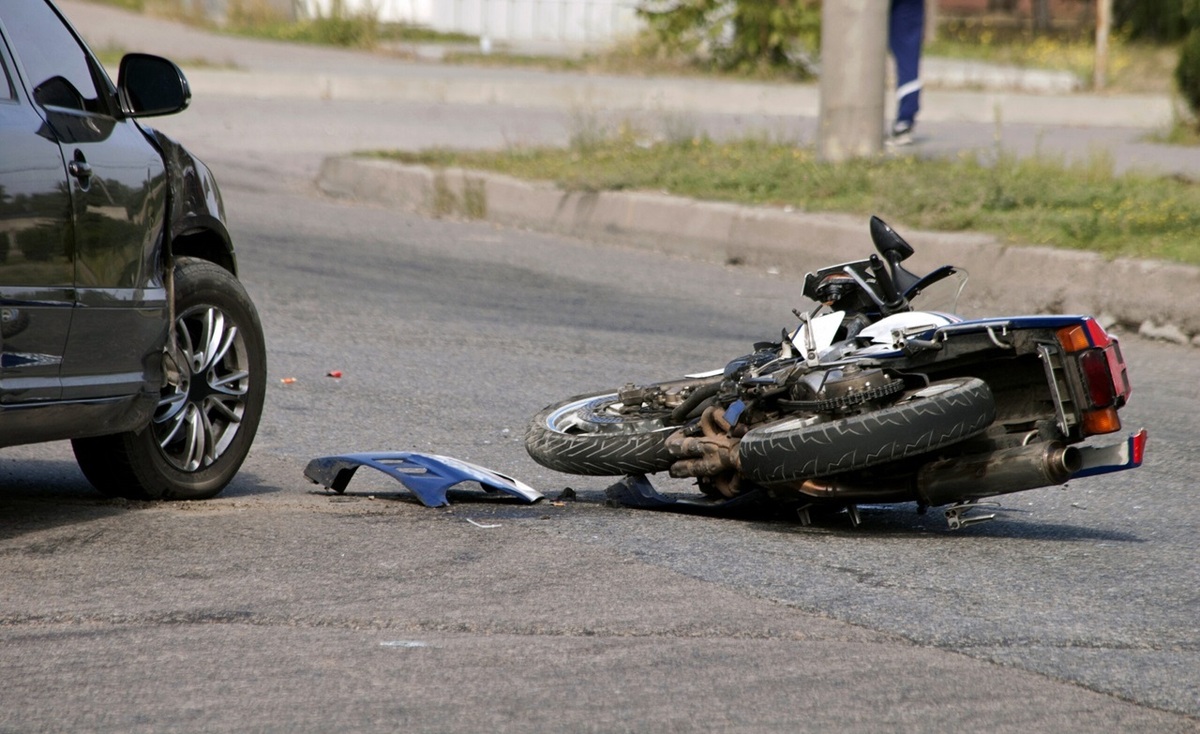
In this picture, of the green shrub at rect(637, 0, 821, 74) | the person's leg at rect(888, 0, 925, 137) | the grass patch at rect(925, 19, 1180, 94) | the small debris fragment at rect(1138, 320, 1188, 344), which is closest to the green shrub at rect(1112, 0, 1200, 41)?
the grass patch at rect(925, 19, 1180, 94)

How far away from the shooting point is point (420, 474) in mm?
5285

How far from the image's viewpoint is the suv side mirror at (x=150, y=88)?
500 centimetres

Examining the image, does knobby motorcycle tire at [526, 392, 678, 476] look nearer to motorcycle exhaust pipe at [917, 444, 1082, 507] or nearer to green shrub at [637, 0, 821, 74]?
motorcycle exhaust pipe at [917, 444, 1082, 507]

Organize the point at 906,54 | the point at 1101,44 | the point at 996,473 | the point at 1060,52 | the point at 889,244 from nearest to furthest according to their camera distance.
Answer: the point at 996,473
the point at 889,244
the point at 906,54
the point at 1101,44
the point at 1060,52

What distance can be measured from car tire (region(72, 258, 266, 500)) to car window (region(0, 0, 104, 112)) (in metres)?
0.62

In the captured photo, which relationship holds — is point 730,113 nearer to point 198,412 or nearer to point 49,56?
point 198,412

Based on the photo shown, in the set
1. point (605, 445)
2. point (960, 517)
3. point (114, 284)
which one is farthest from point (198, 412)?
point (960, 517)

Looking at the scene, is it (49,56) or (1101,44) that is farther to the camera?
(1101,44)

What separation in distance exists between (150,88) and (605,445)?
1.73 meters

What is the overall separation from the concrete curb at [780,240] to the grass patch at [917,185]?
0.20 m

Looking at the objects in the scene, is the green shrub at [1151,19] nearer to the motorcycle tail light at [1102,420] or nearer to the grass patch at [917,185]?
the grass patch at [917,185]

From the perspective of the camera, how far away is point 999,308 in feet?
31.6

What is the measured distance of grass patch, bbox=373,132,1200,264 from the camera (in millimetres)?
10008

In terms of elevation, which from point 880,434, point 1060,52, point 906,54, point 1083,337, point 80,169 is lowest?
point 880,434
